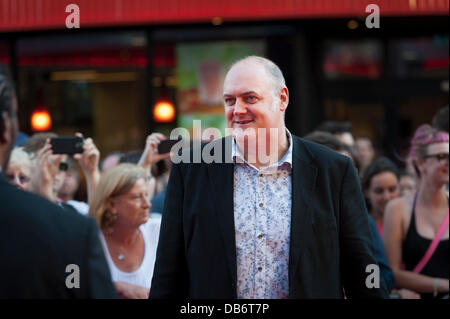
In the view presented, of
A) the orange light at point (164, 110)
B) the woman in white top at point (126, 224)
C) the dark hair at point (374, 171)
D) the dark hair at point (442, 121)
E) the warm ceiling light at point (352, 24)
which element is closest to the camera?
the woman in white top at point (126, 224)

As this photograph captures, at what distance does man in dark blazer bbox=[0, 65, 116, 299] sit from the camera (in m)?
2.15

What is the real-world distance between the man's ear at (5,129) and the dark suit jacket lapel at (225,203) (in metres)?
1.08

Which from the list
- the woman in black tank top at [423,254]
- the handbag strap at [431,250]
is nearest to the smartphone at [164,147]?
the woman in black tank top at [423,254]

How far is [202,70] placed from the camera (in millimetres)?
10914

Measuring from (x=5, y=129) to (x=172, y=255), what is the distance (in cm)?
113

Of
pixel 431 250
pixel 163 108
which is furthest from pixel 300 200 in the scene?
pixel 163 108

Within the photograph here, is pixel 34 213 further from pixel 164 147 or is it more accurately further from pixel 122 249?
pixel 164 147

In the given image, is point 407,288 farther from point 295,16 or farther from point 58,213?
point 295,16

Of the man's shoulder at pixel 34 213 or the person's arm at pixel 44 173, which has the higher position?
the person's arm at pixel 44 173

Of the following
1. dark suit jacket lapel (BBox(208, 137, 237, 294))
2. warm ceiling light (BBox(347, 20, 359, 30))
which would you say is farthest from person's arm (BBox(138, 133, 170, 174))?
warm ceiling light (BBox(347, 20, 359, 30))

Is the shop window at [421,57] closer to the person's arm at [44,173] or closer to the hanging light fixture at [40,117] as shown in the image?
the hanging light fixture at [40,117]

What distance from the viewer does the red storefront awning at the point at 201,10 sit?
10.1 m

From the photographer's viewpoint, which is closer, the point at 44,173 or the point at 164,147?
the point at 44,173

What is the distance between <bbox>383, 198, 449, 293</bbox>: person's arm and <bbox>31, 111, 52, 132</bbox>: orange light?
22.7ft
